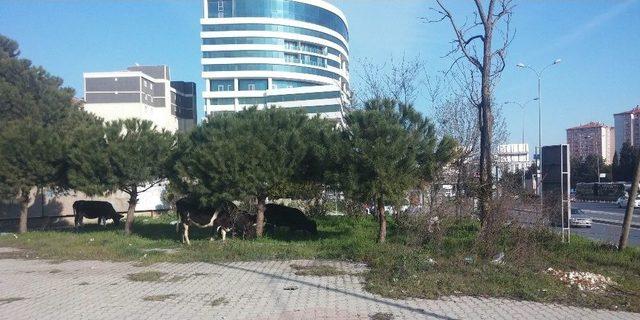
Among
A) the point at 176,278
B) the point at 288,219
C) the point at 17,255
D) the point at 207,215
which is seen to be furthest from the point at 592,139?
the point at 176,278

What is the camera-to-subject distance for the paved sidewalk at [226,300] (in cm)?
795

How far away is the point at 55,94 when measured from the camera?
3972 cm

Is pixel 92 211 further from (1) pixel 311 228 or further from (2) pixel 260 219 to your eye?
(1) pixel 311 228

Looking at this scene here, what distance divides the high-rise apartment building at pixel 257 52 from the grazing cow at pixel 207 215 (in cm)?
7233

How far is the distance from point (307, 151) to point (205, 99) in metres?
82.4

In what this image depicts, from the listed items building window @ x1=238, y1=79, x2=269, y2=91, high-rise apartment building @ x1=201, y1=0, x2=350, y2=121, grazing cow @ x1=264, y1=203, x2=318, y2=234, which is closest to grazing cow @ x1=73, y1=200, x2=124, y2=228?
grazing cow @ x1=264, y1=203, x2=318, y2=234

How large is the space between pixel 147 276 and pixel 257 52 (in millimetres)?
85165

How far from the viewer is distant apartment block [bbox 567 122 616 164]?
328 feet

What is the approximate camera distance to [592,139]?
101m

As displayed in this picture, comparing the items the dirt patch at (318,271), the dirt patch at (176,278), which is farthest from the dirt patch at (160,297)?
the dirt patch at (318,271)

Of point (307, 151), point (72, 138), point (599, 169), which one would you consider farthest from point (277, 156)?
point (599, 169)

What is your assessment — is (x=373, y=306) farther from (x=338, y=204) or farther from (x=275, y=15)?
(x=275, y=15)

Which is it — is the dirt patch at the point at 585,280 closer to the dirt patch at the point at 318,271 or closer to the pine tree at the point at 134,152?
the dirt patch at the point at 318,271

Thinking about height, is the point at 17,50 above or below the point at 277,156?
above
